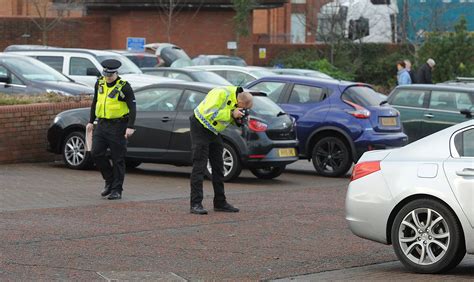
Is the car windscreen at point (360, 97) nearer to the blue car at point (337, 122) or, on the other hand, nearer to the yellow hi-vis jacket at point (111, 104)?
the blue car at point (337, 122)

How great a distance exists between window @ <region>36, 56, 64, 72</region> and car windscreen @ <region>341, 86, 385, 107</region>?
991 centimetres

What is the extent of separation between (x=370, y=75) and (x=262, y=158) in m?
33.4

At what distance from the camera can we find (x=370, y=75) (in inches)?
1932

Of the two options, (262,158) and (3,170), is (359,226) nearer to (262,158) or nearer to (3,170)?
(262,158)

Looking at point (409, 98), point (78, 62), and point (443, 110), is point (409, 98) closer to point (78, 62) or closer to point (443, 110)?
point (443, 110)

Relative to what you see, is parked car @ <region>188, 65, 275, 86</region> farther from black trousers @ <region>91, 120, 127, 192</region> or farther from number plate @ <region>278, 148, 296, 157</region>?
black trousers @ <region>91, 120, 127, 192</region>

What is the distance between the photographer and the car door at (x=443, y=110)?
2059cm

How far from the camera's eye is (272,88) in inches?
752

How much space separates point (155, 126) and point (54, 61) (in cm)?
991

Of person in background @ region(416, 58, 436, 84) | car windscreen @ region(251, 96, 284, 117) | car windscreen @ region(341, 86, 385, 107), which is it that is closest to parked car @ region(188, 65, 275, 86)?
person in background @ region(416, 58, 436, 84)

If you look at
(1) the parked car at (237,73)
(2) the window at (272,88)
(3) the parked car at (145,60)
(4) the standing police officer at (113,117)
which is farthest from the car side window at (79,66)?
(4) the standing police officer at (113,117)

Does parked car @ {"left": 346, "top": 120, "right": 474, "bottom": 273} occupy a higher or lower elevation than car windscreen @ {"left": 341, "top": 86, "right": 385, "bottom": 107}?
lower

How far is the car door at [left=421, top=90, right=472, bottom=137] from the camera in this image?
2059cm

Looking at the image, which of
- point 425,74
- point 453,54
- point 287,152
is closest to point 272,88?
point 287,152
